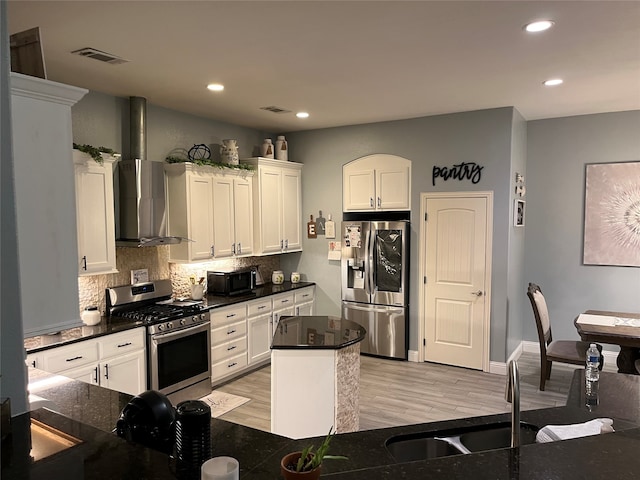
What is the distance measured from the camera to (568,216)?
5.55 m

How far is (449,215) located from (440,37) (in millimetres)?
2653

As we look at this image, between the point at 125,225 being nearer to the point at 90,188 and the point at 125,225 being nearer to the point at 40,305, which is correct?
the point at 90,188

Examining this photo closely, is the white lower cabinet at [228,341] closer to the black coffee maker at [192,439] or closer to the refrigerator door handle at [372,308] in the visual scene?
the refrigerator door handle at [372,308]

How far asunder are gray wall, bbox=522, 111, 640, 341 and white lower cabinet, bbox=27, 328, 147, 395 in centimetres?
459

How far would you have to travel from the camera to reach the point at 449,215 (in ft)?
17.1

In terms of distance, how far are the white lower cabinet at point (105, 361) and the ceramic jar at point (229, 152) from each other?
2181 mm

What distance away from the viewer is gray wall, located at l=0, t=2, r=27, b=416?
1.40m

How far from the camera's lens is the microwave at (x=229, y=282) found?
508cm

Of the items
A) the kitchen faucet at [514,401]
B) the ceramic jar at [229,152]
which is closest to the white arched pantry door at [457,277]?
the ceramic jar at [229,152]

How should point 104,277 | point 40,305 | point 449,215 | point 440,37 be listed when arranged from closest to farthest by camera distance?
point 40,305, point 440,37, point 104,277, point 449,215

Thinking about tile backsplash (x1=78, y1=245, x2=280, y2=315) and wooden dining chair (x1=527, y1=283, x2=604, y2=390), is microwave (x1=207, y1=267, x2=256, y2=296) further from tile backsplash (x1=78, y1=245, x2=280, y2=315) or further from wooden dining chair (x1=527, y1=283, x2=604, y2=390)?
wooden dining chair (x1=527, y1=283, x2=604, y2=390)

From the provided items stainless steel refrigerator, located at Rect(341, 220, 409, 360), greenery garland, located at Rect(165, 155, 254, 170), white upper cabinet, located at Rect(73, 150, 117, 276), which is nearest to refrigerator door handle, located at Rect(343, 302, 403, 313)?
stainless steel refrigerator, located at Rect(341, 220, 409, 360)

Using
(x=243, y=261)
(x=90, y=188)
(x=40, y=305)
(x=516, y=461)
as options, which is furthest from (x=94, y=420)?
(x=243, y=261)

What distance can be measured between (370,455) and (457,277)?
3870 mm
